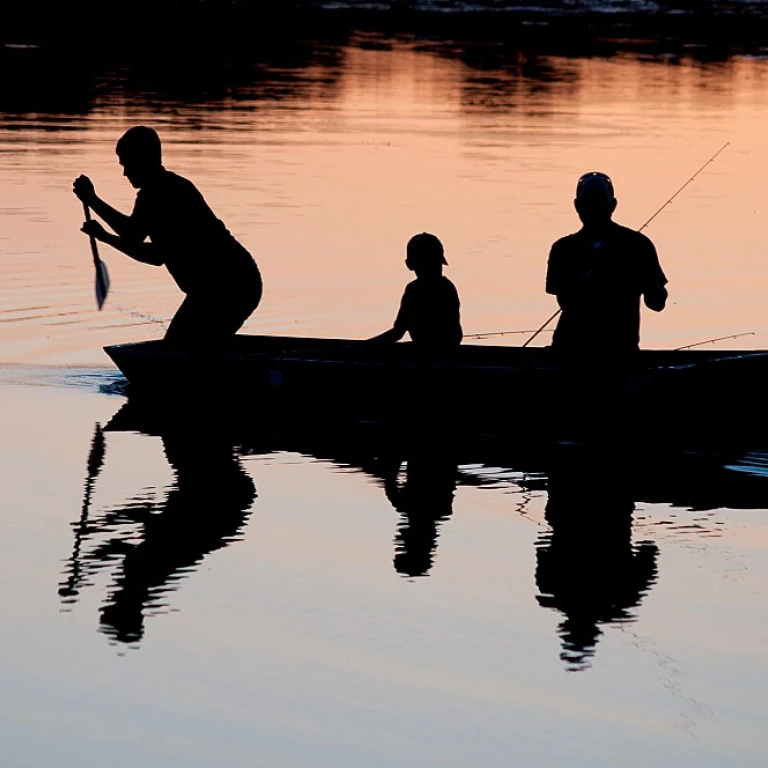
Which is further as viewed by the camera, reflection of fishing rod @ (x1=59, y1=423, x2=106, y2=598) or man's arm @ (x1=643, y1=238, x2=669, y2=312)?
man's arm @ (x1=643, y1=238, x2=669, y2=312)

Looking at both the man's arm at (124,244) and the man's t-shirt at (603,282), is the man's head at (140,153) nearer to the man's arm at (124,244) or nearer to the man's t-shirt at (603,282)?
the man's arm at (124,244)

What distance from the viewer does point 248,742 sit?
6.13 m

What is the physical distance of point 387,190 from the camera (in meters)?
20.7

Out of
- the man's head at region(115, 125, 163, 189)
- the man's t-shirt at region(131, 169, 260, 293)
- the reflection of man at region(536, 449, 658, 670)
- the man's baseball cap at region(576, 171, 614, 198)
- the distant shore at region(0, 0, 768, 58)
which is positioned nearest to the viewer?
the reflection of man at region(536, 449, 658, 670)

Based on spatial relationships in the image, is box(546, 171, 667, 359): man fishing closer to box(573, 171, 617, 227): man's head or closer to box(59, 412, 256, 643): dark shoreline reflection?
box(573, 171, 617, 227): man's head

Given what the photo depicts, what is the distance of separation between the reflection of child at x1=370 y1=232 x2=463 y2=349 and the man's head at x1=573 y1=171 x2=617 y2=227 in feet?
3.94

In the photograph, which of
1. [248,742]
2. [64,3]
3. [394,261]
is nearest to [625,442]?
[248,742]

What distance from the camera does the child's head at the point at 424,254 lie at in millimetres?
10859

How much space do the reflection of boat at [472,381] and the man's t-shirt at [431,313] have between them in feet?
0.58

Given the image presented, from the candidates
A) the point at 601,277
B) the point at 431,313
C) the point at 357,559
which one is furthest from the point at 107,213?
the point at 357,559

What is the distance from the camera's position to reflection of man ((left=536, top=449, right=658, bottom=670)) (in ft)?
24.5

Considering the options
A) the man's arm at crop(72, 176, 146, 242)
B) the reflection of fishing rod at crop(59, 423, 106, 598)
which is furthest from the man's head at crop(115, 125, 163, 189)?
the reflection of fishing rod at crop(59, 423, 106, 598)

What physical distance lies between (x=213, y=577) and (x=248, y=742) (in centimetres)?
186

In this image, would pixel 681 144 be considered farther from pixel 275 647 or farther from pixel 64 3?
pixel 64 3
